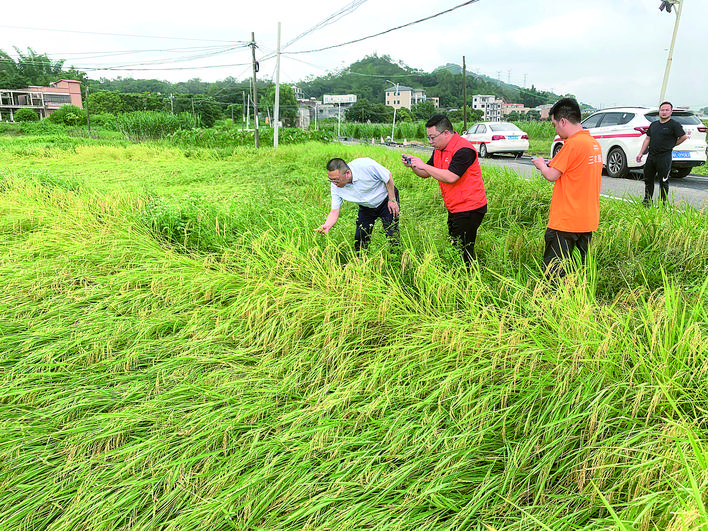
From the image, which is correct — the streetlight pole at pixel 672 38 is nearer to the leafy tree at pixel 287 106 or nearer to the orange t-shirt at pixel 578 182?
the orange t-shirt at pixel 578 182

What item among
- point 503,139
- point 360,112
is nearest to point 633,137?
point 503,139

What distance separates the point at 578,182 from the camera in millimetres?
2943

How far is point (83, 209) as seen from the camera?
5238 millimetres

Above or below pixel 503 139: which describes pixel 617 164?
below

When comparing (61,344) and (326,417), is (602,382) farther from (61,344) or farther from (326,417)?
(61,344)

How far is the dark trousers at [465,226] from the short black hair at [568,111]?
0.87 meters

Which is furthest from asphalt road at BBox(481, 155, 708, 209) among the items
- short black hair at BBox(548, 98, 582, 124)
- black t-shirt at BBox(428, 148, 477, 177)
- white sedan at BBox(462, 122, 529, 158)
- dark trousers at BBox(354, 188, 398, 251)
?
white sedan at BBox(462, 122, 529, 158)

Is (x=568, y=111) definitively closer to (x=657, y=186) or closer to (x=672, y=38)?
(x=657, y=186)

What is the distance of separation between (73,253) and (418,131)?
28852mm

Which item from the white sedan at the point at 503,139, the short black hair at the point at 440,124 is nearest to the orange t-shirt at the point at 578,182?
the short black hair at the point at 440,124

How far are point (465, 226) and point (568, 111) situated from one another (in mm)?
1101

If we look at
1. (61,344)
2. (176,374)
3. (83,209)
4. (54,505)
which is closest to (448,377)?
(176,374)

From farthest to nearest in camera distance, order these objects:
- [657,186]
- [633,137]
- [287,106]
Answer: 1. [287,106]
2. [633,137]
3. [657,186]

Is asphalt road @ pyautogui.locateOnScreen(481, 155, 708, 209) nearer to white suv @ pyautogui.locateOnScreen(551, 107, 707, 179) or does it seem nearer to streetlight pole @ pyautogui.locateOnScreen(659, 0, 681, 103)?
white suv @ pyautogui.locateOnScreen(551, 107, 707, 179)
